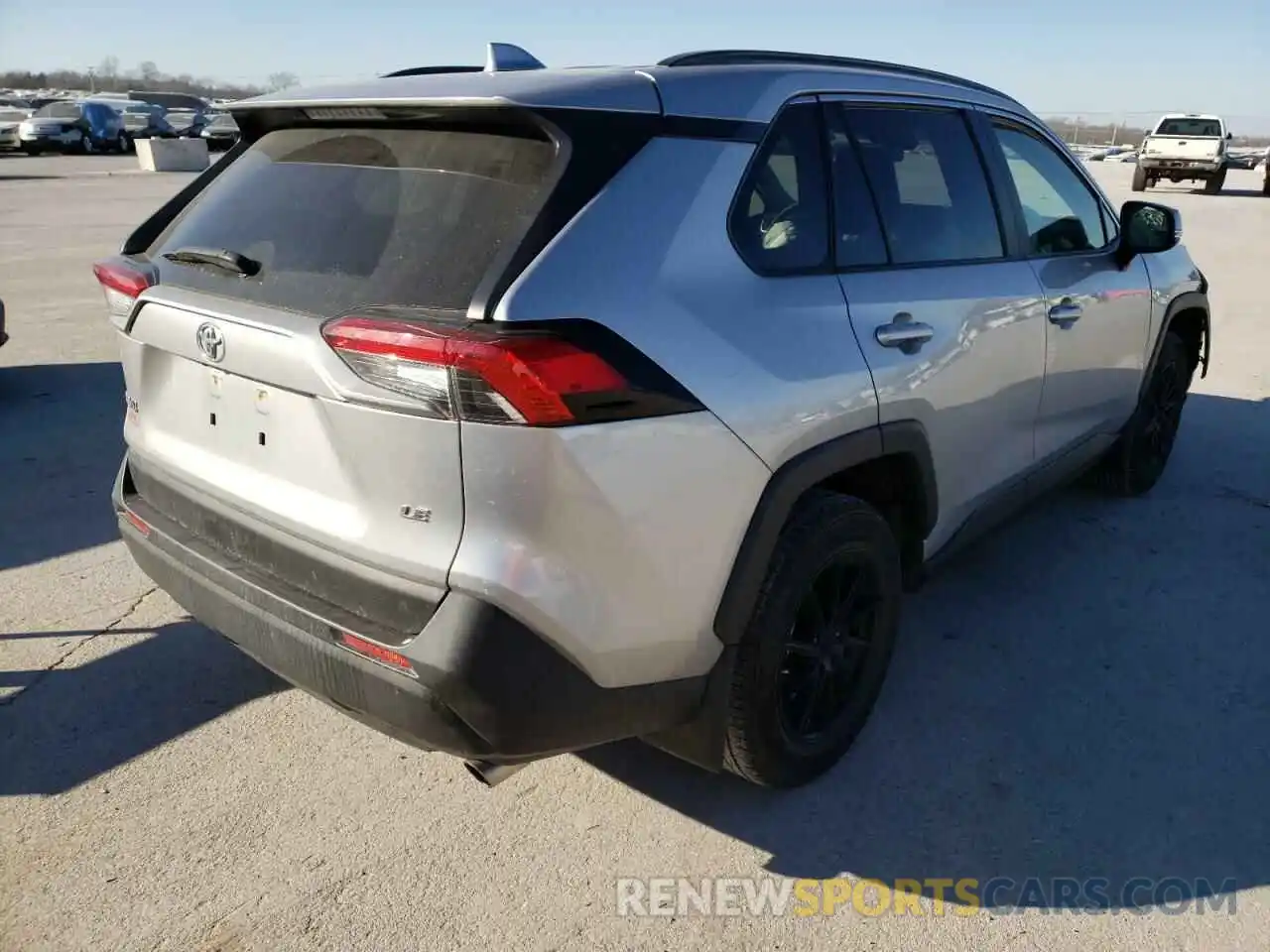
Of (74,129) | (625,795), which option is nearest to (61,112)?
(74,129)

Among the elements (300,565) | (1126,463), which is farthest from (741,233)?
(1126,463)

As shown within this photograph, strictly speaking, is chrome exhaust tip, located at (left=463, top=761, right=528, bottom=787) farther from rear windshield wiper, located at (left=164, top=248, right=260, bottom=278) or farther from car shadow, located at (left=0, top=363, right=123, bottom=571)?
car shadow, located at (left=0, top=363, right=123, bottom=571)

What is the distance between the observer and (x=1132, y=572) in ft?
13.6

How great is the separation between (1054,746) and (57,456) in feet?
16.0

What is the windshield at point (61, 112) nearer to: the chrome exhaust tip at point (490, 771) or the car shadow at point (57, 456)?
the car shadow at point (57, 456)

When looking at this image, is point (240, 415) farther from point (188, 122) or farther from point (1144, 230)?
point (188, 122)

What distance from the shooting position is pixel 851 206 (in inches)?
109

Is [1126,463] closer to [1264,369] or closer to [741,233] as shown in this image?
[741,233]

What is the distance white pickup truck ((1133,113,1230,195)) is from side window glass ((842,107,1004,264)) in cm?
2577

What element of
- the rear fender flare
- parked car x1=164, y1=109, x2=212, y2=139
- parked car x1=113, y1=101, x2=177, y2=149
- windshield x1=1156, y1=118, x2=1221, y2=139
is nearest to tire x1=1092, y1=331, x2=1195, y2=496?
the rear fender flare

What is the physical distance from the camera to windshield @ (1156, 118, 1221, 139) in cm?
2553

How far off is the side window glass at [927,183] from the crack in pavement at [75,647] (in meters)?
2.69

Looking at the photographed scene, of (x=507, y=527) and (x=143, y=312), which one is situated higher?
(x=143, y=312)

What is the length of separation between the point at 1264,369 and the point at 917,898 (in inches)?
266
